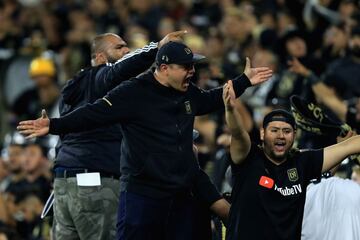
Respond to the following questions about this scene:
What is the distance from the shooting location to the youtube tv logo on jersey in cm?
878

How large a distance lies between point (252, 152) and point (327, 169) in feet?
1.90

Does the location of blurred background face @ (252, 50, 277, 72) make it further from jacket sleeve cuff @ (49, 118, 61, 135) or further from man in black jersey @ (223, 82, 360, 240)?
jacket sleeve cuff @ (49, 118, 61, 135)

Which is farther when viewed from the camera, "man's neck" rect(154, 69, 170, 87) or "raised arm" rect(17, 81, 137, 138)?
"man's neck" rect(154, 69, 170, 87)

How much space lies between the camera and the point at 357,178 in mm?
9969

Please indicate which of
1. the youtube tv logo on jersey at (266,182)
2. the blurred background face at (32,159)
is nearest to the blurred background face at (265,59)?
the blurred background face at (32,159)

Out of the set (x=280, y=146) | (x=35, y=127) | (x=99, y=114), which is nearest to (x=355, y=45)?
(x=280, y=146)

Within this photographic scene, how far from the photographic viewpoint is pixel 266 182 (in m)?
8.79

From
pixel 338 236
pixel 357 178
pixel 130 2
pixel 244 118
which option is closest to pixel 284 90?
pixel 244 118

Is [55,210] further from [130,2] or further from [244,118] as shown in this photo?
[130,2]

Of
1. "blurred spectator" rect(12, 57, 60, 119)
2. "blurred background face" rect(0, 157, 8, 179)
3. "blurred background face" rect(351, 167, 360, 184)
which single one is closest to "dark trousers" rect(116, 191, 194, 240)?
"blurred background face" rect(351, 167, 360, 184)

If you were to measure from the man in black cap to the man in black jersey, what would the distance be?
18.3 inches

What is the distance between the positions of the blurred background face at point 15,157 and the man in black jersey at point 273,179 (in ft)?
19.6

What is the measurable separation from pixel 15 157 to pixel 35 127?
19.4 ft

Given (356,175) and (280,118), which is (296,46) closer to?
(356,175)
